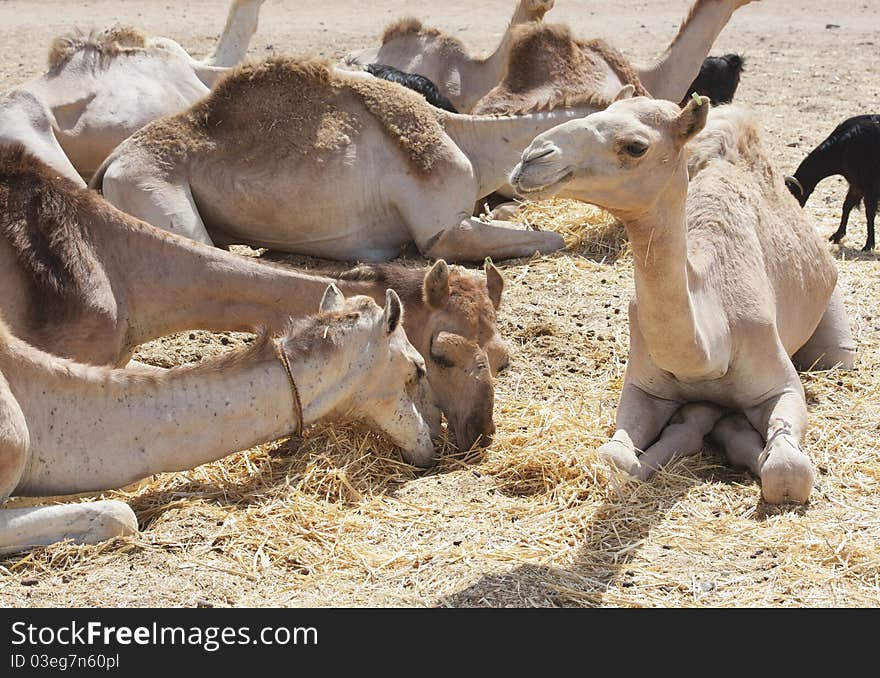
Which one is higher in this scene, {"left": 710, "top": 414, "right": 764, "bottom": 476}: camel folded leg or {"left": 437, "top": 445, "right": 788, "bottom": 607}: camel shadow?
{"left": 710, "top": 414, "right": 764, "bottom": 476}: camel folded leg

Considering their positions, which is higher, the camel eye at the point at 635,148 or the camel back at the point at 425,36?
the camel eye at the point at 635,148

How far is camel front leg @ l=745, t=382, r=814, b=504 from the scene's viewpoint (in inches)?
172

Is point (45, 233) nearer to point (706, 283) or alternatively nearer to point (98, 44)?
point (706, 283)

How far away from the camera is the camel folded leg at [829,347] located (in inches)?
230

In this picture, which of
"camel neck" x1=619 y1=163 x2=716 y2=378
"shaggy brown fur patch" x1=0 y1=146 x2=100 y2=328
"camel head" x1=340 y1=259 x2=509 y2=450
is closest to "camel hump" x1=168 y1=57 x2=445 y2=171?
"shaggy brown fur patch" x1=0 y1=146 x2=100 y2=328

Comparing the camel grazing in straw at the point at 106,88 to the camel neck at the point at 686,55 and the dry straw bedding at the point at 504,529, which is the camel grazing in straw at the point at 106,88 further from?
the dry straw bedding at the point at 504,529

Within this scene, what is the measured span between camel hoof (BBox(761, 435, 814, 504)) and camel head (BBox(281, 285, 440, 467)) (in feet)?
4.38

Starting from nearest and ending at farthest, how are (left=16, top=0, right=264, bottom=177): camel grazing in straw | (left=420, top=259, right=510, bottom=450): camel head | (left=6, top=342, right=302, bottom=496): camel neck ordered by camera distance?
(left=6, top=342, right=302, bottom=496): camel neck → (left=420, top=259, right=510, bottom=450): camel head → (left=16, top=0, right=264, bottom=177): camel grazing in straw

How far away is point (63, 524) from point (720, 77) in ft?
26.3

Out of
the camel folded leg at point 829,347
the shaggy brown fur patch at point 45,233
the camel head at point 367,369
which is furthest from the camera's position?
the camel folded leg at point 829,347

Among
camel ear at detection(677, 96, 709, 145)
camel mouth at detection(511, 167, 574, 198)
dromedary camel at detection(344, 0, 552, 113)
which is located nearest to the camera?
camel mouth at detection(511, 167, 574, 198)

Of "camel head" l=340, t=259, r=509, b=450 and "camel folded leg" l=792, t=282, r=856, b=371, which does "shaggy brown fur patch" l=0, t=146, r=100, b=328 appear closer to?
"camel head" l=340, t=259, r=509, b=450

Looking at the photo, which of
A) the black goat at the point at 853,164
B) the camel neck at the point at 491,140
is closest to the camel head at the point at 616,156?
the camel neck at the point at 491,140
